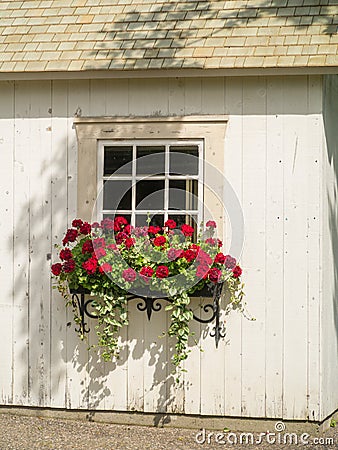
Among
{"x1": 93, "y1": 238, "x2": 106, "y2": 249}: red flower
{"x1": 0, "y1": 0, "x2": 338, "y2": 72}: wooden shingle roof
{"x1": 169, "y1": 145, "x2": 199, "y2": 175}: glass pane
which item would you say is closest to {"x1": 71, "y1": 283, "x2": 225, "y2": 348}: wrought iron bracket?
{"x1": 93, "y1": 238, "x2": 106, "y2": 249}: red flower

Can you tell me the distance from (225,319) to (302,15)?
264cm

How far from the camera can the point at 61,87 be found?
7.77 m

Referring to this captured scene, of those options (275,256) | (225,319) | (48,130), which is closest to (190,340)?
(225,319)

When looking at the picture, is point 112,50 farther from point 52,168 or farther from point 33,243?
point 33,243

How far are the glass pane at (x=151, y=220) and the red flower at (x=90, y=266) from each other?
60cm

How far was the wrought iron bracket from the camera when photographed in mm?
7297

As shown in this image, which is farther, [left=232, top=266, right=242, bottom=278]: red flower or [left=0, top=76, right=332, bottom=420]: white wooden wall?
[left=0, top=76, right=332, bottom=420]: white wooden wall

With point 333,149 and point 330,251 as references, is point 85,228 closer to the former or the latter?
point 330,251

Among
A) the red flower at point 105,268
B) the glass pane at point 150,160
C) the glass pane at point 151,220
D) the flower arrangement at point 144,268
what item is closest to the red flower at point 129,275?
the flower arrangement at point 144,268

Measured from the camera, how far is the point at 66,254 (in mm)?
7332

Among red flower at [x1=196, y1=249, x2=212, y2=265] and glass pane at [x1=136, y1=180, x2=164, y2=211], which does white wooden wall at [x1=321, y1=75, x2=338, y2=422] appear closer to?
red flower at [x1=196, y1=249, x2=212, y2=265]

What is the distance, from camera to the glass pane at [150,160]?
7.54 m

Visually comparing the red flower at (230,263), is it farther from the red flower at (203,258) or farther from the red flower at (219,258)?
the red flower at (203,258)

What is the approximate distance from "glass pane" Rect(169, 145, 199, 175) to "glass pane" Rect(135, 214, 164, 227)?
0.39 m
